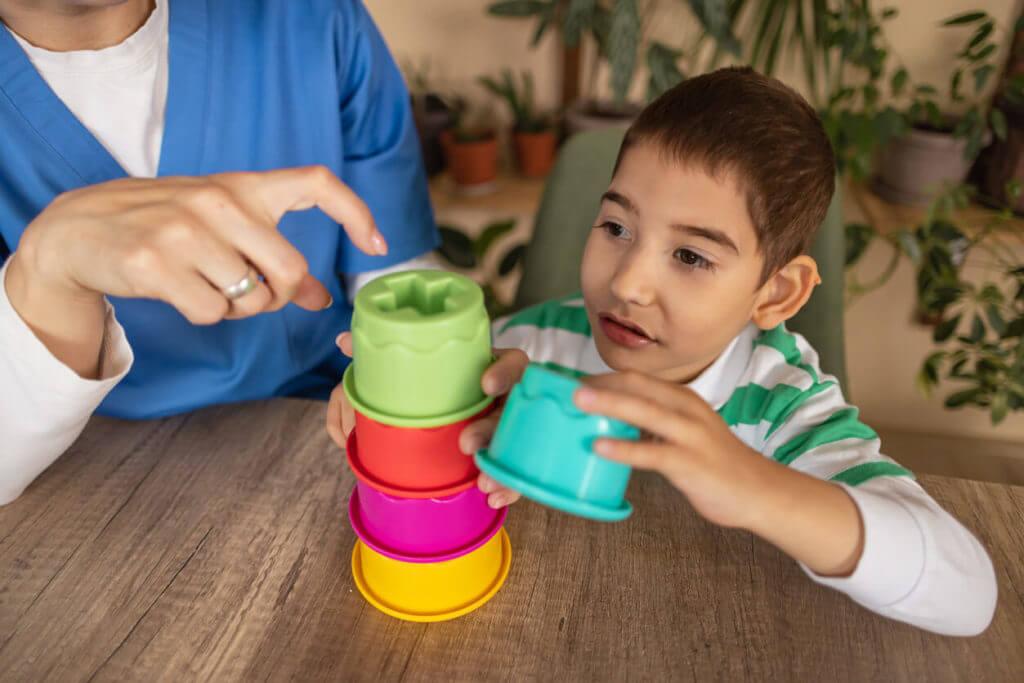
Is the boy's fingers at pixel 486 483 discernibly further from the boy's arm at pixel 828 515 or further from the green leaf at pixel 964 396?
the green leaf at pixel 964 396

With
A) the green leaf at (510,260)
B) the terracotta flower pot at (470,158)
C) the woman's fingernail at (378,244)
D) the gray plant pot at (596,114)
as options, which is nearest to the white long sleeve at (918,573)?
the woman's fingernail at (378,244)

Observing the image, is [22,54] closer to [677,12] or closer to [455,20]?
[455,20]

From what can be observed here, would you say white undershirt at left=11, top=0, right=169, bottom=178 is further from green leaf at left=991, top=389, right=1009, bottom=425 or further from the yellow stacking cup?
green leaf at left=991, top=389, right=1009, bottom=425

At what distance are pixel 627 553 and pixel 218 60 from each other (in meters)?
0.75

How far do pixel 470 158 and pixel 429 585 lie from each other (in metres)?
1.43

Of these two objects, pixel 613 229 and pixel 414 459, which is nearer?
pixel 414 459

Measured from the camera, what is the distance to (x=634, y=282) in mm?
737

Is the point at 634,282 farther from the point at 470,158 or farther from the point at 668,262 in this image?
the point at 470,158

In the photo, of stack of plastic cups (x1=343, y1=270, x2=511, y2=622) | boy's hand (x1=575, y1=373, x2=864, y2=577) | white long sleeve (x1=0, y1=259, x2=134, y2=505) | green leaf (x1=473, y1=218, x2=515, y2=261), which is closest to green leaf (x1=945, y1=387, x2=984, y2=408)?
green leaf (x1=473, y1=218, x2=515, y2=261)

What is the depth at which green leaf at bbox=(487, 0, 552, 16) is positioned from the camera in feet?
4.85

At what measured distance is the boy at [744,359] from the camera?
0.51 metres

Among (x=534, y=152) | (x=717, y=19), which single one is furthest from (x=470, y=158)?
(x=717, y=19)

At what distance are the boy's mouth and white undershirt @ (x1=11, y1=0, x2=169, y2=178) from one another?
1.90 ft

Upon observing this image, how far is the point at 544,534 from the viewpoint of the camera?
2.17 feet
